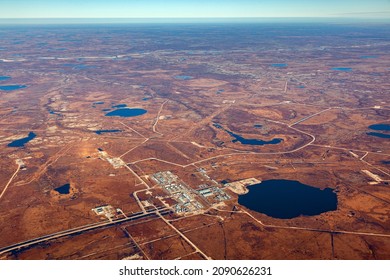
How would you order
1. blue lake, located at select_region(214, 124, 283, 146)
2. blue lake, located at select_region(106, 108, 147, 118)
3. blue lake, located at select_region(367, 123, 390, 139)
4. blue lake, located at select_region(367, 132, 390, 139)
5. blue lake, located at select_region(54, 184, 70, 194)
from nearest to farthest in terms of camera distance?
blue lake, located at select_region(54, 184, 70, 194)
blue lake, located at select_region(214, 124, 283, 146)
blue lake, located at select_region(367, 132, 390, 139)
blue lake, located at select_region(367, 123, 390, 139)
blue lake, located at select_region(106, 108, 147, 118)

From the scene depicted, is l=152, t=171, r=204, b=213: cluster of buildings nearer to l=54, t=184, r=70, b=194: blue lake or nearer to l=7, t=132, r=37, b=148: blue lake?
l=54, t=184, r=70, b=194: blue lake

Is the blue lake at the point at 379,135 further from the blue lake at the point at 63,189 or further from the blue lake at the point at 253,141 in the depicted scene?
the blue lake at the point at 63,189

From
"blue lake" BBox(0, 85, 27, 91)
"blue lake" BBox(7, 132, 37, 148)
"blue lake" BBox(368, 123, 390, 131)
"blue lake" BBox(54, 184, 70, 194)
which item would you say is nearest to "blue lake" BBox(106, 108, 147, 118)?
"blue lake" BBox(7, 132, 37, 148)

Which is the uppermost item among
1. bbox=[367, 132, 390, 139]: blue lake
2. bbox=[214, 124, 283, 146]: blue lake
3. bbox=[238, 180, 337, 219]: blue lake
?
bbox=[238, 180, 337, 219]: blue lake

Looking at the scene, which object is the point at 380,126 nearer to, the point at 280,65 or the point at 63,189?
the point at 63,189

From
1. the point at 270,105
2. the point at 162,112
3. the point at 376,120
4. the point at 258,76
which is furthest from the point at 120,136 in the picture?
the point at 258,76

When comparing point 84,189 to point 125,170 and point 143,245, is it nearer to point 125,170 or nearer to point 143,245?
point 125,170

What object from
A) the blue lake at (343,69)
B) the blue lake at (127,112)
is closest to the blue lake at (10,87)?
the blue lake at (127,112)
